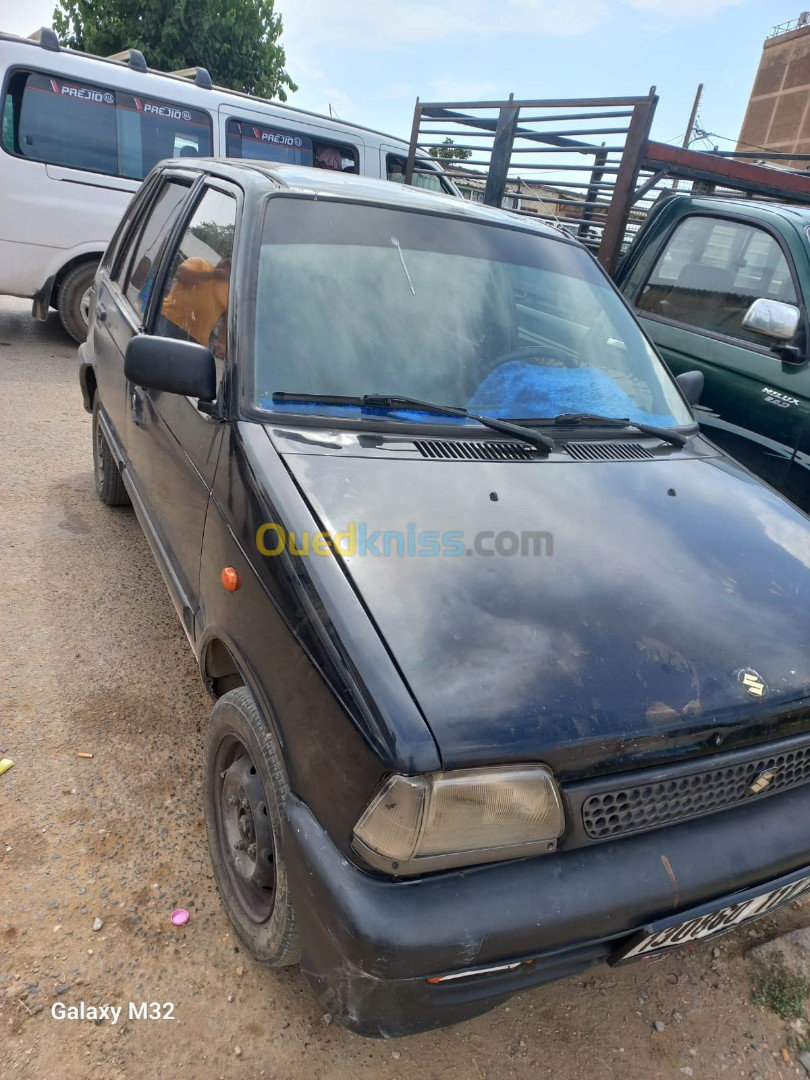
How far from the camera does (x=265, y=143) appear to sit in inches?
288

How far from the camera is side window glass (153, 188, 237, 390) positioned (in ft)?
7.18

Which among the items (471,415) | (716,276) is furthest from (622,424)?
(716,276)

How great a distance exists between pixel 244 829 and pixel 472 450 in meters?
1.20

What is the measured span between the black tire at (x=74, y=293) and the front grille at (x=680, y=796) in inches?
263

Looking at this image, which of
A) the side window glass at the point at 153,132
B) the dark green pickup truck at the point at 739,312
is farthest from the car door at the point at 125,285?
the side window glass at the point at 153,132

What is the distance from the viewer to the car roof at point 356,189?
2375 millimetres

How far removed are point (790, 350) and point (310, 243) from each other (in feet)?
8.31

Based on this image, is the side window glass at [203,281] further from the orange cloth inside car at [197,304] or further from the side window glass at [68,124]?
the side window glass at [68,124]

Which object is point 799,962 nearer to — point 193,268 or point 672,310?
point 193,268

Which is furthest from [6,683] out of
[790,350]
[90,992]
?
[790,350]

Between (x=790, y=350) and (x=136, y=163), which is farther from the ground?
(x=136, y=163)

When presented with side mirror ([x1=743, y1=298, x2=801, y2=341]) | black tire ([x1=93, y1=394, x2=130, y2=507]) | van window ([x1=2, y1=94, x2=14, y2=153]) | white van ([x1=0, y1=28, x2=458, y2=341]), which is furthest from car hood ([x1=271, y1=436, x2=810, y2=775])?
van window ([x1=2, y1=94, x2=14, y2=153])

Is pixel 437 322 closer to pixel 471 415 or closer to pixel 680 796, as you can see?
pixel 471 415

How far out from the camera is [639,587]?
5.59ft
